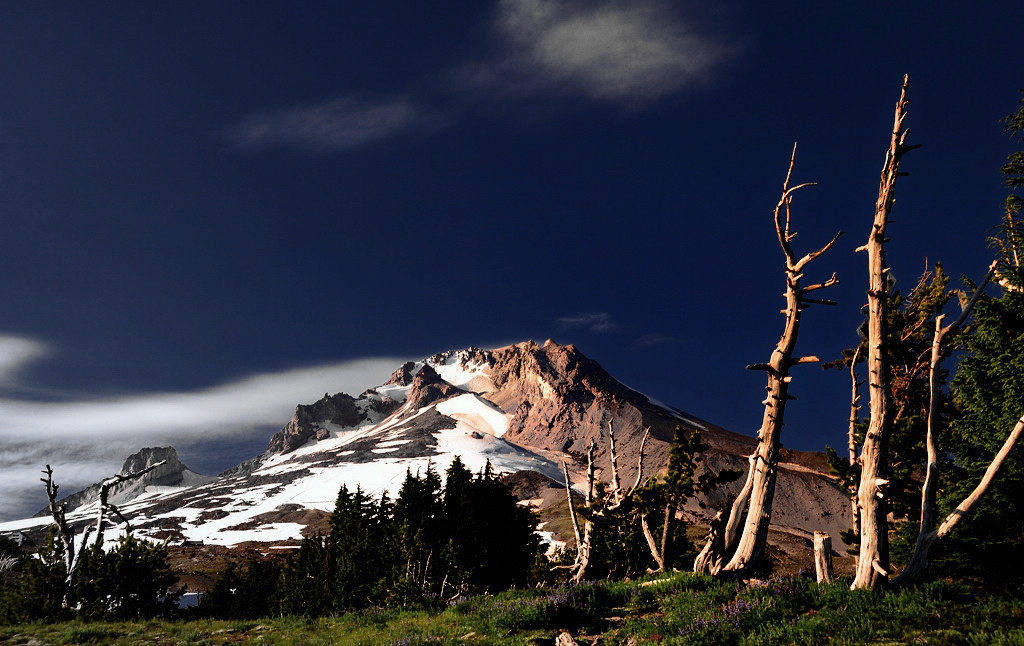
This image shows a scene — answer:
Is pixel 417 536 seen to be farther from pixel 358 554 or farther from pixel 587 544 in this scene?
pixel 358 554

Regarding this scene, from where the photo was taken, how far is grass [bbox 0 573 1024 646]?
7.33 m

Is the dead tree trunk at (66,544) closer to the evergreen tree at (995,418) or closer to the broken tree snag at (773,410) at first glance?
the broken tree snag at (773,410)

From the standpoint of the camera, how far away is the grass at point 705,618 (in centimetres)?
733

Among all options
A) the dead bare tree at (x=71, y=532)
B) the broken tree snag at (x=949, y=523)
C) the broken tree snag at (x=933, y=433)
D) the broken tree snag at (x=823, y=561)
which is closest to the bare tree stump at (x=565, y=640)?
the broken tree snag at (x=823, y=561)

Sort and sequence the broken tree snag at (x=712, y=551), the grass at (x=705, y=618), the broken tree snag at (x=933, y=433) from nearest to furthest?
the grass at (x=705, y=618)
the broken tree snag at (x=933, y=433)
the broken tree snag at (x=712, y=551)

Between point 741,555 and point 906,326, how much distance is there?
19.9m

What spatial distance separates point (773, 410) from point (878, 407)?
2198mm

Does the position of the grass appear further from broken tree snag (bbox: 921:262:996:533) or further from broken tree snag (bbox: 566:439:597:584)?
broken tree snag (bbox: 566:439:597:584)

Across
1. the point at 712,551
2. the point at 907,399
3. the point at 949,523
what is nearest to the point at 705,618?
the point at 712,551

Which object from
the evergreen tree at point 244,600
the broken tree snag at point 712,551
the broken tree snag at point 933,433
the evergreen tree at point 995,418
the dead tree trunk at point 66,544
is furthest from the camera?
the evergreen tree at point 244,600

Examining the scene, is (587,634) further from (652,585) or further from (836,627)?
(836,627)

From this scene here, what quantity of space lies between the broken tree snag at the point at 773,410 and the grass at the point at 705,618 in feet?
3.11

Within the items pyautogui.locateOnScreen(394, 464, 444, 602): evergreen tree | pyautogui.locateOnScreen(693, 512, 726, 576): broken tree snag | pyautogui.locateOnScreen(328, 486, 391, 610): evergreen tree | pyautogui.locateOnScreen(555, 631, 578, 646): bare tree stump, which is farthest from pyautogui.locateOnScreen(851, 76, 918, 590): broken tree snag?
pyautogui.locateOnScreen(328, 486, 391, 610): evergreen tree

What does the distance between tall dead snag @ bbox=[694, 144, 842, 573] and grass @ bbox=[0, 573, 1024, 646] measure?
3.08ft
